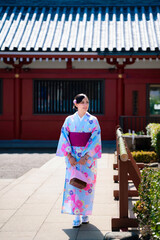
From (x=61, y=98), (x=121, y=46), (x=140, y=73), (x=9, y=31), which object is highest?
(x=9, y=31)

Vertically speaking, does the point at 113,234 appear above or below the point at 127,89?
below

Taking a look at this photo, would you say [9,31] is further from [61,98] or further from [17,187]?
[17,187]

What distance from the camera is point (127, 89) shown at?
44.9 ft

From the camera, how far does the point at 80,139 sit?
15.3ft

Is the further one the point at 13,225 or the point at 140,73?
the point at 140,73

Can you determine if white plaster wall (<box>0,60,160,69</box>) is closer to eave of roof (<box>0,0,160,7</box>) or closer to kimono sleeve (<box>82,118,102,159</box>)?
eave of roof (<box>0,0,160,7</box>)

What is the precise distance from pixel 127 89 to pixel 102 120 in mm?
1439

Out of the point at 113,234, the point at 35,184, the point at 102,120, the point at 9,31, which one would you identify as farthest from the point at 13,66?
the point at 113,234

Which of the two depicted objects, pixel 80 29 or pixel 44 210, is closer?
pixel 44 210

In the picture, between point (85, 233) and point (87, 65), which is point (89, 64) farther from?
point (85, 233)

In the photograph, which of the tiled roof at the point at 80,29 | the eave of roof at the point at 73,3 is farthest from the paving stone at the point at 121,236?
the eave of roof at the point at 73,3

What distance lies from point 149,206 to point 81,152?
65.5 inches

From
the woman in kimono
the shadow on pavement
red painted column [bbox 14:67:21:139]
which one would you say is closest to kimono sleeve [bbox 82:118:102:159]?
the woman in kimono

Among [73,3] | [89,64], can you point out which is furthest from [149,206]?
[73,3]
